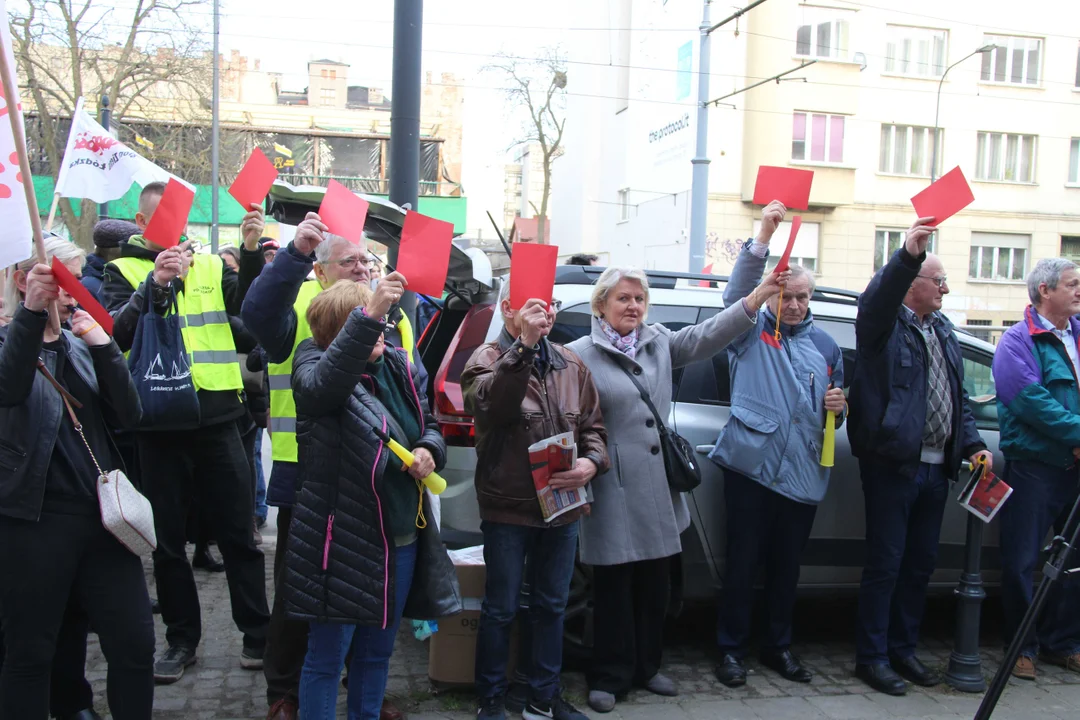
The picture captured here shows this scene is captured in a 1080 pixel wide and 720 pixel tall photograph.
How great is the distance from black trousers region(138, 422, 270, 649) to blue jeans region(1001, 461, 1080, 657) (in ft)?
11.9

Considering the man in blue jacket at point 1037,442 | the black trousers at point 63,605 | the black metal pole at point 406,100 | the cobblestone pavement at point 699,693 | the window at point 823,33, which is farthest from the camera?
the window at point 823,33

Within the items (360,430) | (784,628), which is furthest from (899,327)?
(360,430)

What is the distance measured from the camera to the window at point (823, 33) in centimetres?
2934

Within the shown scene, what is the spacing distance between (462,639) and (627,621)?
731 mm

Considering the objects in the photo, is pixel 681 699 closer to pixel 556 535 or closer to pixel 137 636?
pixel 556 535

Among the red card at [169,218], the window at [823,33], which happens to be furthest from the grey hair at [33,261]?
the window at [823,33]

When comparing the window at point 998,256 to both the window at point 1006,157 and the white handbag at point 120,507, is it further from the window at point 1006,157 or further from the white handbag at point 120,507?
the white handbag at point 120,507

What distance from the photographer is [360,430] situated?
10.3ft

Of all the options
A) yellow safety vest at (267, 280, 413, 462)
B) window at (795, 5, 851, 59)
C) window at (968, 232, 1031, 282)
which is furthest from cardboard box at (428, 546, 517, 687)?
window at (968, 232, 1031, 282)

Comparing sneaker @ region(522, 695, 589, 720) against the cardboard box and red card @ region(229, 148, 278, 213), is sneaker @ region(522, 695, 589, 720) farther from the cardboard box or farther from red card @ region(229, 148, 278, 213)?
red card @ region(229, 148, 278, 213)

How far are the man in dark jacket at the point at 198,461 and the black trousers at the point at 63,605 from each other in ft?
3.34

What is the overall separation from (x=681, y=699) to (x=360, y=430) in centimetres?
206

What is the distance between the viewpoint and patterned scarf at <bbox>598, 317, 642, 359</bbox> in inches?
159

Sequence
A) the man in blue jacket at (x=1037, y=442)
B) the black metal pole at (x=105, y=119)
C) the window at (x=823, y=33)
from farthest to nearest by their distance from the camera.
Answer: the window at (x=823, y=33) → the black metal pole at (x=105, y=119) → the man in blue jacket at (x=1037, y=442)
